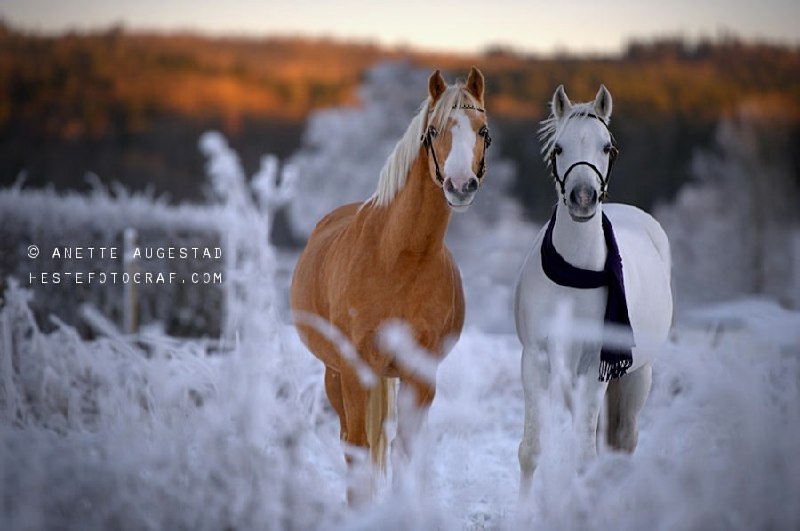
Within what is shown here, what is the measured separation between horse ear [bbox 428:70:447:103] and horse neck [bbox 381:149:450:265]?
0.86ft

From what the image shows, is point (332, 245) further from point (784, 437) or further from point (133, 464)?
point (784, 437)

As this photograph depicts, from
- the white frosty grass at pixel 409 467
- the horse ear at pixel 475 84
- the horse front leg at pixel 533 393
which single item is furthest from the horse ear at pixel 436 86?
the white frosty grass at pixel 409 467

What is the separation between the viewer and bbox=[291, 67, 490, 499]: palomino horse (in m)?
3.84

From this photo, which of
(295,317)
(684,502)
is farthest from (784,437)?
(295,317)

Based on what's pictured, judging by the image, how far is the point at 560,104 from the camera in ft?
13.4

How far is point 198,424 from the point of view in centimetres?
333

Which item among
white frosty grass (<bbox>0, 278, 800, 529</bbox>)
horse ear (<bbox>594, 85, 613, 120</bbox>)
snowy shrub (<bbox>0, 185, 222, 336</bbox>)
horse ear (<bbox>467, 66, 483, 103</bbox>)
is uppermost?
snowy shrub (<bbox>0, 185, 222, 336</bbox>)

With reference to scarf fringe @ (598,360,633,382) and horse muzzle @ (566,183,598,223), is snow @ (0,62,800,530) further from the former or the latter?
horse muzzle @ (566,183,598,223)

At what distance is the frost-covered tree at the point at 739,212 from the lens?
15.5 metres

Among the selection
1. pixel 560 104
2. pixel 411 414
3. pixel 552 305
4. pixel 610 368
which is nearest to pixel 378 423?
pixel 411 414

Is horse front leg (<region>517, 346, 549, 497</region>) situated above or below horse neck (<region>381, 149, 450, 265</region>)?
below

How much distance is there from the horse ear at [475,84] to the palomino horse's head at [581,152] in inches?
14.5

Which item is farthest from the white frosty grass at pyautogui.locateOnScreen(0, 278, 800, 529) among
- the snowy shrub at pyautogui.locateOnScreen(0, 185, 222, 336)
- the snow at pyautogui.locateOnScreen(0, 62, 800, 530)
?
the snowy shrub at pyautogui.locateOnScreen(0, 185, 222, 336)

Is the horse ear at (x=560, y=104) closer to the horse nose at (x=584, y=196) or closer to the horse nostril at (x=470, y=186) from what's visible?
the horse nose at (x=584, y=196)
